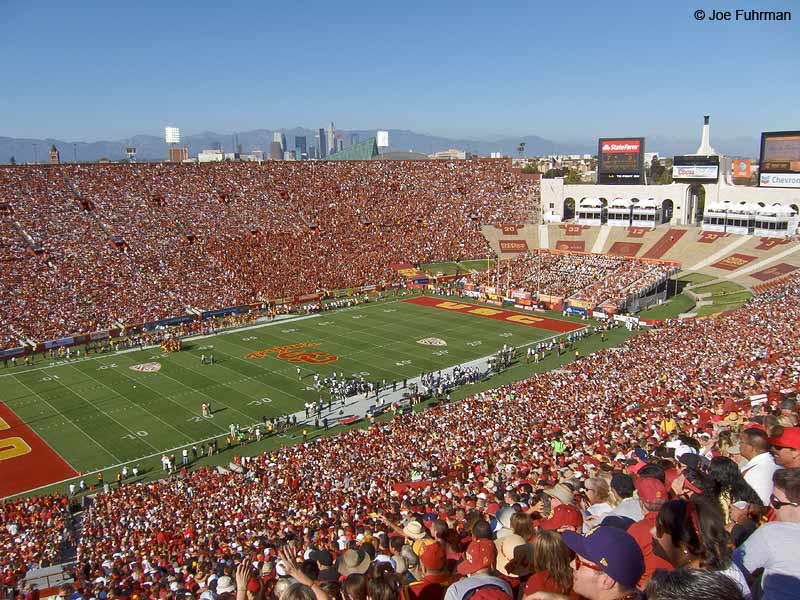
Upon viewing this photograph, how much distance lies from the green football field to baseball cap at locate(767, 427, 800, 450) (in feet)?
73.1

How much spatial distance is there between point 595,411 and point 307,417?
12363 mm

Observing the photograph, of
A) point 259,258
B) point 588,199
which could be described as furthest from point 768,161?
point 259,258

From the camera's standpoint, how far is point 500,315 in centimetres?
4619

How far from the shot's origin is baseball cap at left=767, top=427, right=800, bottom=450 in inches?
280

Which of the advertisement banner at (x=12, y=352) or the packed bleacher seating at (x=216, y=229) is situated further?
the packed bleacher seating at (x=216, y=229)

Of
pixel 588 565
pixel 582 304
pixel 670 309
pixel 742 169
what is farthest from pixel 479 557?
pixel 742 169

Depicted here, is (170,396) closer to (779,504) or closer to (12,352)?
(12,352)

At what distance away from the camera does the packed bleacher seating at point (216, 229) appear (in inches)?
1752

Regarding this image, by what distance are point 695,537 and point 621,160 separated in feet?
204

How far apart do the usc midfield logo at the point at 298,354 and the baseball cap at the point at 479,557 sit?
3044 centimetres

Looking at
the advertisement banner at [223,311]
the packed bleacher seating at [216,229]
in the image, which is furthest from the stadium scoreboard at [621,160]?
the advertisement banner at [223,311]

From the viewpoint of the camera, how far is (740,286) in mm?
45156

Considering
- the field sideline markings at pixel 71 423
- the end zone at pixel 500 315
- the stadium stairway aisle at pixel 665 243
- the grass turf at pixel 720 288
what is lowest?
the field sideline markings at pixel 71 423

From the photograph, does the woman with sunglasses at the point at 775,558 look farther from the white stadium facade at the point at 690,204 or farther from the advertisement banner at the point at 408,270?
the white stadium facade at the point at 690,204
